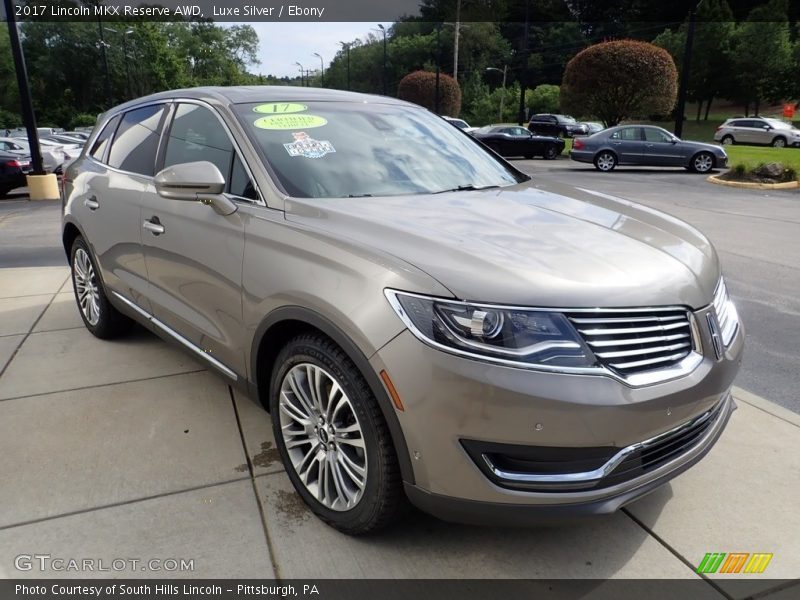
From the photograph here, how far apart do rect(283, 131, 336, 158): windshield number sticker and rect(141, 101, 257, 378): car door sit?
0.83 ft

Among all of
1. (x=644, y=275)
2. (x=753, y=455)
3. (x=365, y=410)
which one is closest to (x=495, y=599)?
(x=365, y=410)

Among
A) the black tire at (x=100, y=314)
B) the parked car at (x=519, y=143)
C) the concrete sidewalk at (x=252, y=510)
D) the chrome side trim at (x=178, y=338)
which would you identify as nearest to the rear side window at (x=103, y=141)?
the black tire at (x=100, y=314)

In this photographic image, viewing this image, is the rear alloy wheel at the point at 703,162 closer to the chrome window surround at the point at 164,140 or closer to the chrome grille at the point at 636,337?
the chrome window surround at the point at 164,140

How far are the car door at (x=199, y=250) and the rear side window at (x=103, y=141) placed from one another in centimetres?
111

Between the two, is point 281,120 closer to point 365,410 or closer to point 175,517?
point 365,410

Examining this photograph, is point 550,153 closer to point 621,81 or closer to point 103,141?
point 621,81

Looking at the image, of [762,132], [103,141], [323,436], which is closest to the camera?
[323,436]

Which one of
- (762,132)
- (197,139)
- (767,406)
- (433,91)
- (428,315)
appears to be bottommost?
(762,132)

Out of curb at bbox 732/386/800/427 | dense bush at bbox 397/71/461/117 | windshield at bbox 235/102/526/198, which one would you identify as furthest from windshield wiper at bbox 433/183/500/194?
dense bush at bbox 397/71/461/117

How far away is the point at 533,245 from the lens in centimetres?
224

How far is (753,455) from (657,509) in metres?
0.77

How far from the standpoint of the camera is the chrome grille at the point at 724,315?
7.77 ft

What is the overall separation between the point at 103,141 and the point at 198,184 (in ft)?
7.36

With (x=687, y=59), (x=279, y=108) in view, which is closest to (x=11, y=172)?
(x=279, y=108)
